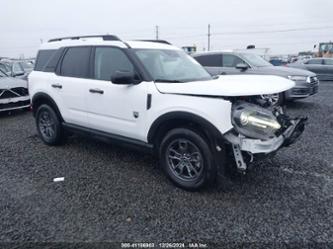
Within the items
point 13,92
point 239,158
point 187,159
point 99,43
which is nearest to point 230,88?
point 239,158

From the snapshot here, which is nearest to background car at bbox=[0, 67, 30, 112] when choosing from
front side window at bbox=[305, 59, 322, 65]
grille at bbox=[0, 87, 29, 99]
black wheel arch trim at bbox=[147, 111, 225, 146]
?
grille at bbox=[0, 87, 29, 99]

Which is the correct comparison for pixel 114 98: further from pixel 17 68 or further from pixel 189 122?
pixel 17 68

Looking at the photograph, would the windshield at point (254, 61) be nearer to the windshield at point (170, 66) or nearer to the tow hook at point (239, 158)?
the windshield at point (170, 66)

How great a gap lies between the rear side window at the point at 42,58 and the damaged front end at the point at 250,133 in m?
3.64

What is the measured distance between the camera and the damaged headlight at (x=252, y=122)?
3100 millimetres

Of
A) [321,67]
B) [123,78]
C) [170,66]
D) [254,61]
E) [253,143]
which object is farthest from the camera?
[321,67]

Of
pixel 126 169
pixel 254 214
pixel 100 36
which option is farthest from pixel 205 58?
pixel 254 214

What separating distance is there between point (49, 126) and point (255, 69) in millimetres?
6075

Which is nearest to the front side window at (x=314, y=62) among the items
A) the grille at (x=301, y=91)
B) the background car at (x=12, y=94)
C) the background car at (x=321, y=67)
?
the background car at (x=321, y=67)

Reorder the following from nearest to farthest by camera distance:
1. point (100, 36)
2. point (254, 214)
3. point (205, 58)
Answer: point (254, 214)
point (100, 36)
point (205, 58)

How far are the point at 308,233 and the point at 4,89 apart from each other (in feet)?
26.4

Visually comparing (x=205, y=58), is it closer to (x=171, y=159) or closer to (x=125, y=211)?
(x=171, y=159)

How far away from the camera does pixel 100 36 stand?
177 inches

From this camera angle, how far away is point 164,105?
3.53 m
